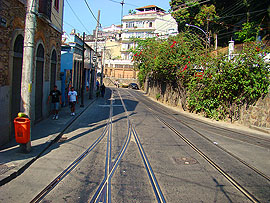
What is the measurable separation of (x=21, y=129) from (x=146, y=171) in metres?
3.67

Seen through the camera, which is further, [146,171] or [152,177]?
[146,171]

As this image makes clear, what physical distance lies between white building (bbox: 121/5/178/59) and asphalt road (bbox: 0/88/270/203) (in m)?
60.0

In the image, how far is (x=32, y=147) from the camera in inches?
326

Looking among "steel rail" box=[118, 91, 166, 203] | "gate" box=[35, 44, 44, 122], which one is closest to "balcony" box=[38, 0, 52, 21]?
"gate" box=[35, 44, 44, 122]

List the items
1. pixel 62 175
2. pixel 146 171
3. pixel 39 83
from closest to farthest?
pixel 62 175 < pixel 146 171 < pixel 39 83

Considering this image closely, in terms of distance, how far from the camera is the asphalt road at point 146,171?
5270mm

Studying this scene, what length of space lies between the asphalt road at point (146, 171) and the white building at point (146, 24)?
60.0 metres

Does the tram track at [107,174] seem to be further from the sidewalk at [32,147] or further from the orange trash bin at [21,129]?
the orange trash bin at [21,129]

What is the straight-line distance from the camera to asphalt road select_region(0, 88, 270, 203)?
17.3 feet

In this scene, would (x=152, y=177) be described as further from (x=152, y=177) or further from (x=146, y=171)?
(x=146, y=171)

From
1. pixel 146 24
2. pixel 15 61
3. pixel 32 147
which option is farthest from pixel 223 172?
pixel 146 24

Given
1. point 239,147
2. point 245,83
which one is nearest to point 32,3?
point 239,147

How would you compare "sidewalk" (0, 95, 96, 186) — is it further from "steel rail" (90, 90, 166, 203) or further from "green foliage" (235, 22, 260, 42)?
"green foliage" (235, 22, 260, 42)

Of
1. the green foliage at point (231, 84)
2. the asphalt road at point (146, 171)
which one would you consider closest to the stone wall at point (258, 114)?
the green foliage at point (231, 84)
